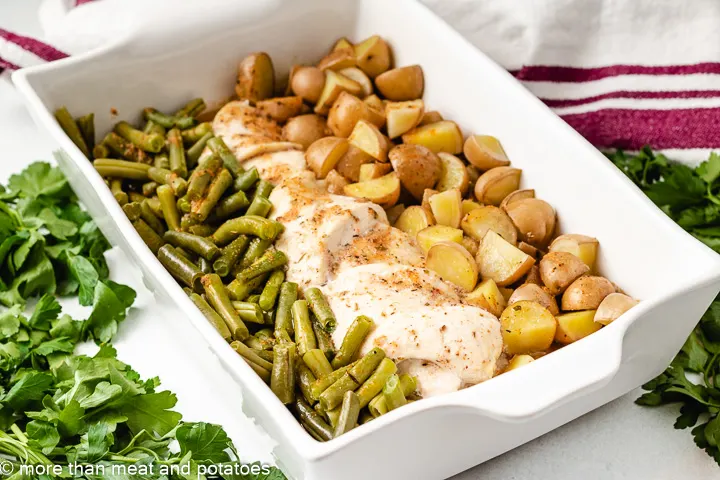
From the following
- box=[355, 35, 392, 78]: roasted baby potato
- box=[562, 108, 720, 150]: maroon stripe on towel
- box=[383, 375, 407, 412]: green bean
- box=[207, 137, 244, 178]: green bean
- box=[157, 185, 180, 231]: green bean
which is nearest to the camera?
box=[383, 375, 407, 412]: green bean

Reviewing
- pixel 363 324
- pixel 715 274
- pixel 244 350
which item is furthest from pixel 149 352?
pixel 715 274

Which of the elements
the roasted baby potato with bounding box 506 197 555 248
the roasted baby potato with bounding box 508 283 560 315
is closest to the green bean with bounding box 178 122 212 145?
the roasted baby potato with bounding box 506 197 555 248

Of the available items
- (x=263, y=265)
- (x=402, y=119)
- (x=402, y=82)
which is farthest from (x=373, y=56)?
(x=263, y=265)

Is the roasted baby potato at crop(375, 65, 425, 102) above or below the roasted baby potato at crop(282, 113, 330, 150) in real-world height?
above

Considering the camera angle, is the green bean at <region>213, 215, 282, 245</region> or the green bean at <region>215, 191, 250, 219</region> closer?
the green bean at <region>213, 215, 282, 245</region>

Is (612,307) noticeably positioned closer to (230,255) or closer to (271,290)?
(271,290)

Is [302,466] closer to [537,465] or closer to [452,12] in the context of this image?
[537,465]

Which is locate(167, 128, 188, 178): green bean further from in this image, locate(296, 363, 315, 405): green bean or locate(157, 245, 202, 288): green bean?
locate(296, 363, 315, 405): green bean

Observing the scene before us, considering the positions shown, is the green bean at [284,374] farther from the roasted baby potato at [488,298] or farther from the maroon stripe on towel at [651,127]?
the maroon stripe on towel at [651,127]

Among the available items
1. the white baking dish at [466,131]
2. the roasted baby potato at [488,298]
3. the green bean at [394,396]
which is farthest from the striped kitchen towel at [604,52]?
the green bean at [394,396]
